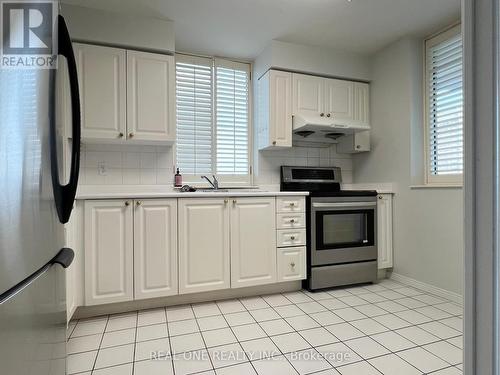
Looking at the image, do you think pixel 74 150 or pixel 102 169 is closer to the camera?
pixel 74 150

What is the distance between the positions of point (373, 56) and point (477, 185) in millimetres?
3333

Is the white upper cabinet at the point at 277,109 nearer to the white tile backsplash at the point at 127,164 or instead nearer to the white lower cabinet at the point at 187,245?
the white lower cabinet at the point at 187,245

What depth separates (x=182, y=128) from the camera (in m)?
3.03

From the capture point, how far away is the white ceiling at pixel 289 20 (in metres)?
2.31

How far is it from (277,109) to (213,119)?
2.35 feet

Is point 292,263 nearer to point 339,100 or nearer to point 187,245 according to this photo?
point 187,245

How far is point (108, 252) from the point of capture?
2.08 metres

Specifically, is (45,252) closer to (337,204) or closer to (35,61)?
(35,61)

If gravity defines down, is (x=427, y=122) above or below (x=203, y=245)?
above

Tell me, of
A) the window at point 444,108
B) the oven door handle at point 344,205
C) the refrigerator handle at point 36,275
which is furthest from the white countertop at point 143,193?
the window at point 444,108

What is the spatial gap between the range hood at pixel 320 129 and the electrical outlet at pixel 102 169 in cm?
188

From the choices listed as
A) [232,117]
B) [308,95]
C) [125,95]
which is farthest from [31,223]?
[308,95]

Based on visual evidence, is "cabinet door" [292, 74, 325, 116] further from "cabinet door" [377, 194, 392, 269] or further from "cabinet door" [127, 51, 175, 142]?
"cabinet door" [127, 51, 175, 142]

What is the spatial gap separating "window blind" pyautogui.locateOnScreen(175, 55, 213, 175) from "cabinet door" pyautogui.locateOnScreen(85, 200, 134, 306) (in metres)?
1.02
